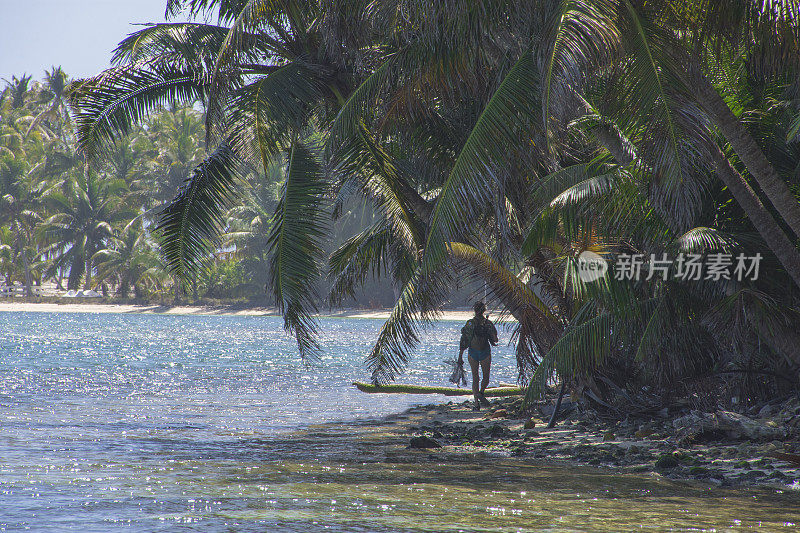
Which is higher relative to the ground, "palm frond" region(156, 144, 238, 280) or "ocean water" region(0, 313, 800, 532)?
"palm frond" region(156, 144, 238, 280)

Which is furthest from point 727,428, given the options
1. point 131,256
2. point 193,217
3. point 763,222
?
point 131,256

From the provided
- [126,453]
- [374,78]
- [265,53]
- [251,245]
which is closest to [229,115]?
[265,53]

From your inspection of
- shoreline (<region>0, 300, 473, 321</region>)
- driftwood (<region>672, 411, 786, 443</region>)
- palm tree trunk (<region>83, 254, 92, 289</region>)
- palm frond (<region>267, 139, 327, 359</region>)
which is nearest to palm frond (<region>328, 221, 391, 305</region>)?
palm frond (<region>267, 139, 327, 359</region>)

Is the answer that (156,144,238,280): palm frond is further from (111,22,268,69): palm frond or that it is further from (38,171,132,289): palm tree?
(38,171,132,289): palm tree

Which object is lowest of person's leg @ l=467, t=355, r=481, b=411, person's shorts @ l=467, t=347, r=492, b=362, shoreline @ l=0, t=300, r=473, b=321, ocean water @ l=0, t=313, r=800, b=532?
shoreline @ l=0, t=300, r=473, b=321

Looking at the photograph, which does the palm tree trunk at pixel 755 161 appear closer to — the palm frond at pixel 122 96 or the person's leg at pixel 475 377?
the person's leg at pixel 475 377

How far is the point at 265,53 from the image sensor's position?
11.4m

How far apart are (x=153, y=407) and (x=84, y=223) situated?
5217 cm

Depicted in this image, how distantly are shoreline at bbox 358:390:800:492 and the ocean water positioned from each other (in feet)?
1.36

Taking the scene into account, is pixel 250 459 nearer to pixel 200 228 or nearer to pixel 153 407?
pixel 200 228

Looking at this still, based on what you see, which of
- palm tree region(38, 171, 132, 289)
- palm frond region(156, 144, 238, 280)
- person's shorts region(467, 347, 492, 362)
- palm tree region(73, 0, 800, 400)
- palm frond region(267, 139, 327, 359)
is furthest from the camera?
palm tree region(38, 171, 132, 289)

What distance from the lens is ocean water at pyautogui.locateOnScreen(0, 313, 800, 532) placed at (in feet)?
19.4

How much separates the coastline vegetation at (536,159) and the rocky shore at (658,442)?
635 millimetres

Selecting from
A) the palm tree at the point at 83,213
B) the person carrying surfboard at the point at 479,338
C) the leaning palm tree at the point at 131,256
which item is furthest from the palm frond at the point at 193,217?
the palm tree at the point at 83,213
